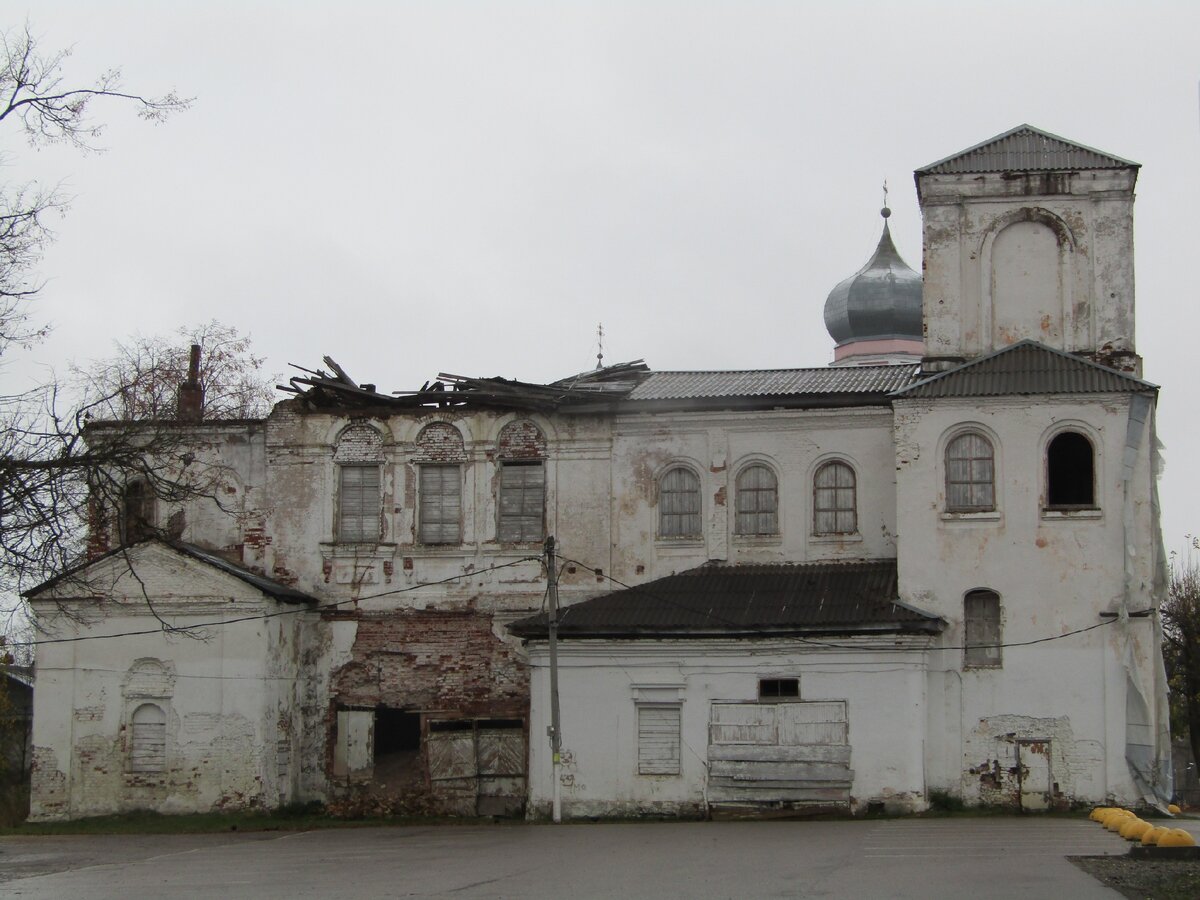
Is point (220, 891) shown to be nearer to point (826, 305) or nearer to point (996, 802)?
point (996, 802)

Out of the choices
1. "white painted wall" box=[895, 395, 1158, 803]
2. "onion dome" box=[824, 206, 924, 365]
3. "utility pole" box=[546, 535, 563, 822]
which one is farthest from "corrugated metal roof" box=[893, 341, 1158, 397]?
"onion dome" box=[824, 206, 924, 365]

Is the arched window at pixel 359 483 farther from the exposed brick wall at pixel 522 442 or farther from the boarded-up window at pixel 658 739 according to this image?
the boarded-up window at pixel 658 739

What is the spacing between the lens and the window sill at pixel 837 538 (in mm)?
31031

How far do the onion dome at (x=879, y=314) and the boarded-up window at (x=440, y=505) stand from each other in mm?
19714

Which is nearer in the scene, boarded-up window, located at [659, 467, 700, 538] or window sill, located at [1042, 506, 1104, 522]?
window sill, located at [1042, 506, 1104, 522]

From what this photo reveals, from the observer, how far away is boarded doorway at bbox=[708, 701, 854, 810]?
28.2 meters

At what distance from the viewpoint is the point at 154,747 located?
1224 inches

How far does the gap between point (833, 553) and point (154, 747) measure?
13059 mm

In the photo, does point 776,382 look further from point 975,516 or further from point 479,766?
point 479,766

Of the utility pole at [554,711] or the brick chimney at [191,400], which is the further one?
the brick chimney at [191,400]

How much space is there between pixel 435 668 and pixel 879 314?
2252 cm

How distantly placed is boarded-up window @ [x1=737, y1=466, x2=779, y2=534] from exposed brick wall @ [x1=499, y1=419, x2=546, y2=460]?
3.92m

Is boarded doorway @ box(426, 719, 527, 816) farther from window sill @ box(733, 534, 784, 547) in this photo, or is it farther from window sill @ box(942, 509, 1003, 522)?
window sill @ box(942, 509, 1003, 522)

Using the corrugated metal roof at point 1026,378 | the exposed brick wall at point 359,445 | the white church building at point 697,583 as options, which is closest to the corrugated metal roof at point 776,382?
the white church building at point 697,583
